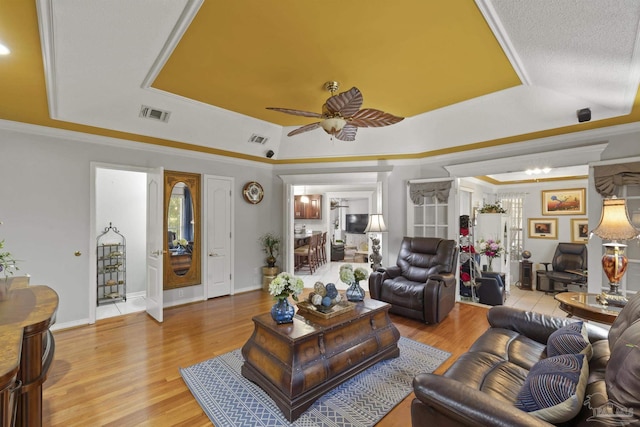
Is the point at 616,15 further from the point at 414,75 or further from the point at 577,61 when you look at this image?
the point at 414,75

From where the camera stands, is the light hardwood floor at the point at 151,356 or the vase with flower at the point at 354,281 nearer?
the light hardwood floor at the point at 151,356

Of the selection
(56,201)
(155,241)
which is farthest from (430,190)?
(56,201)

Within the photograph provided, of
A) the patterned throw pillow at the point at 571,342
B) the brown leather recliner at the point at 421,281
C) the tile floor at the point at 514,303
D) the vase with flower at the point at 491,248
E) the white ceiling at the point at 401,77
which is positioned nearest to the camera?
the patterned throw pillow at the point at 571,342

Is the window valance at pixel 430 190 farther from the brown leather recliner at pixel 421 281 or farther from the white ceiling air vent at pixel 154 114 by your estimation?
the white ceiling air vent at pixel 154 114

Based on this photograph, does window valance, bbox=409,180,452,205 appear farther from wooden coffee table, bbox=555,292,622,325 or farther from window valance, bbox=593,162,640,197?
wooden coffee table, bbox=555,292,622,325

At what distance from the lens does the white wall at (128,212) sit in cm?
485

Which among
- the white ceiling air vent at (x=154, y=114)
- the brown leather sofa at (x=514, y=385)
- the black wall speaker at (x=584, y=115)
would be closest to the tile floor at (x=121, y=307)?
the white ceiling air vent at (x=154, y=114)

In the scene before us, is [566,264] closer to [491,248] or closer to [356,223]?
[491,248]

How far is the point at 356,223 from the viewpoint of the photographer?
33.5 feet

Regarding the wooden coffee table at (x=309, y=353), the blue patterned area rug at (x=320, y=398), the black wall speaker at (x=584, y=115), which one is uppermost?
the black wall speaker at (x=584, y=115)

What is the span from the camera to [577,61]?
2.26 meters

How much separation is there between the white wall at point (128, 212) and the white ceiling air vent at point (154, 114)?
75.9 inches

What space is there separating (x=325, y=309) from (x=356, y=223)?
7.79 m

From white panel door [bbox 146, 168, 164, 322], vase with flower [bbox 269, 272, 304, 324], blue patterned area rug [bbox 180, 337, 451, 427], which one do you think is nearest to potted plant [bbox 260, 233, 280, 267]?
white panel door [bbox 146, 168, 164, 322]
